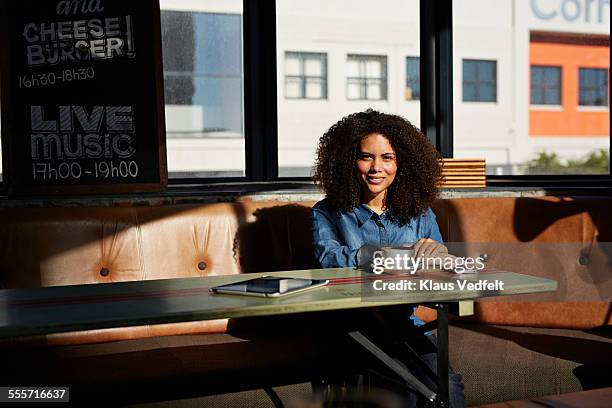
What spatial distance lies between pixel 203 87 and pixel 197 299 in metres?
2.02

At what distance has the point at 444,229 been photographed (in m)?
3.16

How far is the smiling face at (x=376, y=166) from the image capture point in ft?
8.44

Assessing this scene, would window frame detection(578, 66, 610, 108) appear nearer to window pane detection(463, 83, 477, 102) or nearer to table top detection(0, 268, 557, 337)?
window pane detection(463, 83, 477, 102)

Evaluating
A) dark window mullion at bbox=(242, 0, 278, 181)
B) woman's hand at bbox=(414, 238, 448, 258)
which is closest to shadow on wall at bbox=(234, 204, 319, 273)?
dark window mullion at bbox=(242, 0, 278, 181)

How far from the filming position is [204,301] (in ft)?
5.88

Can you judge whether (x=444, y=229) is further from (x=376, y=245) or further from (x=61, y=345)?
(x=61, y=345)

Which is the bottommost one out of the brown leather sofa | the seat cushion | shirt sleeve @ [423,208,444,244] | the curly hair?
the seat cushion

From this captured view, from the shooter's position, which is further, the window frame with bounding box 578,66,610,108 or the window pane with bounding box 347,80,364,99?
the window pane with bounding box 347,80,364,99

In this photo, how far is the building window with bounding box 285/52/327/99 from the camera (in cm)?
373

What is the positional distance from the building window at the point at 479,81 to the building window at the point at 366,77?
44cm

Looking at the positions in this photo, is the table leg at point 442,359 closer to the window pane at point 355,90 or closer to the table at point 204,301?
the table at point 204,301

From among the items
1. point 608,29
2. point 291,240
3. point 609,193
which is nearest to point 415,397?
point 291,240

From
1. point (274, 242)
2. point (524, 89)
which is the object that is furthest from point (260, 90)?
point (524, 89)

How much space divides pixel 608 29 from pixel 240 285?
2716 millimetres
